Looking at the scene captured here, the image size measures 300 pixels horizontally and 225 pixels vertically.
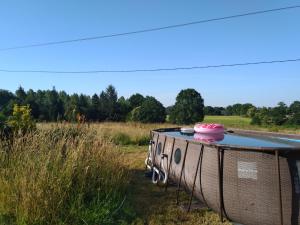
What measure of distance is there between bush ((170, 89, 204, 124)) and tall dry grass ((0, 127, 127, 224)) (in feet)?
175

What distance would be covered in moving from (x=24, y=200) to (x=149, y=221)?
178 centimetres

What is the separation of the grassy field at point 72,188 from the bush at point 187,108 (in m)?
53.1

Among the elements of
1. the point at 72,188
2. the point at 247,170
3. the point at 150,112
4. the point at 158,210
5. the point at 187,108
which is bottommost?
the point at 158,210

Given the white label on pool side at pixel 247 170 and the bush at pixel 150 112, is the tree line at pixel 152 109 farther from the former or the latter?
the white label on pool side at pixel 247 170

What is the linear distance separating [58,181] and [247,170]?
2.61 meters

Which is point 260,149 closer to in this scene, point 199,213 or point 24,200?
point 199,213

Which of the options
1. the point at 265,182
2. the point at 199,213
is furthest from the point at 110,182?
the point at 265,182

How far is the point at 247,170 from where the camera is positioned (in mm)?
4590

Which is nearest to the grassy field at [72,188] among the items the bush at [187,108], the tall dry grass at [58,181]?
the tall dry grass at [58,181]

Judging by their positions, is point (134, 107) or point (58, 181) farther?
point (134, 107)

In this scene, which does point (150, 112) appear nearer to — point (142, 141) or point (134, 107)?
point (134, 107)

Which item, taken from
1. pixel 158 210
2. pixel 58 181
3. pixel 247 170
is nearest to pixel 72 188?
pixel 58 181

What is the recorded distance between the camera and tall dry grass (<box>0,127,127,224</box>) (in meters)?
4.66

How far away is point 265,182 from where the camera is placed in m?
4.44
